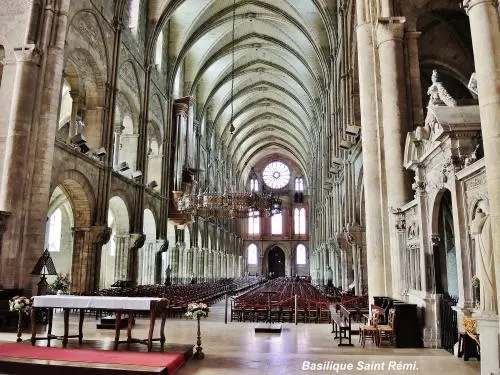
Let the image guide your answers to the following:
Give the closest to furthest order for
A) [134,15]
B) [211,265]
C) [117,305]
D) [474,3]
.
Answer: [474,3], [117,305], [134,15], [211,265]

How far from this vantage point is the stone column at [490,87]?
215 inches

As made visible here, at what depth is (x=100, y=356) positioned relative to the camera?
690cm

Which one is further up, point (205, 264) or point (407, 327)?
point (205, 264)

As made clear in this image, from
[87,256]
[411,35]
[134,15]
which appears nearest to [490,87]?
[411,35]


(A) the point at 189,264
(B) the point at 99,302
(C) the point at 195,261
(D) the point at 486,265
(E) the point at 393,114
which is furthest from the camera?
(C) the point at 195,261

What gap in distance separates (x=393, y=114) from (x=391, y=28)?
2603mm

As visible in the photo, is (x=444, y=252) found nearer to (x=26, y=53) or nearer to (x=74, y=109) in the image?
(x=26, y=53)

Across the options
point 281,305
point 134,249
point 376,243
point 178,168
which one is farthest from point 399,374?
point 178,168

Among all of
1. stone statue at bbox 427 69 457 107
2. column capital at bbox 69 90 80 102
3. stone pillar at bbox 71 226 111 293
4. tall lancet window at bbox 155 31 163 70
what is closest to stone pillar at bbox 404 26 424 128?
stone statue at bbox 427 69 457 107

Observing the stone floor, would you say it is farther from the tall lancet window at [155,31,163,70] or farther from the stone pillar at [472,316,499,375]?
the tall lancet window at [155,31,163,70]

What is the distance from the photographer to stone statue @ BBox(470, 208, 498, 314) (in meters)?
5.89

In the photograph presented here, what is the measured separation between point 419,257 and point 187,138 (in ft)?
72.3

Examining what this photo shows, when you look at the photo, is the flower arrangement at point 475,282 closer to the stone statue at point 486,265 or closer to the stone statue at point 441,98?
the stone statue at point 486,265

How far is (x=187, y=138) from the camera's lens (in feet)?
97.1
